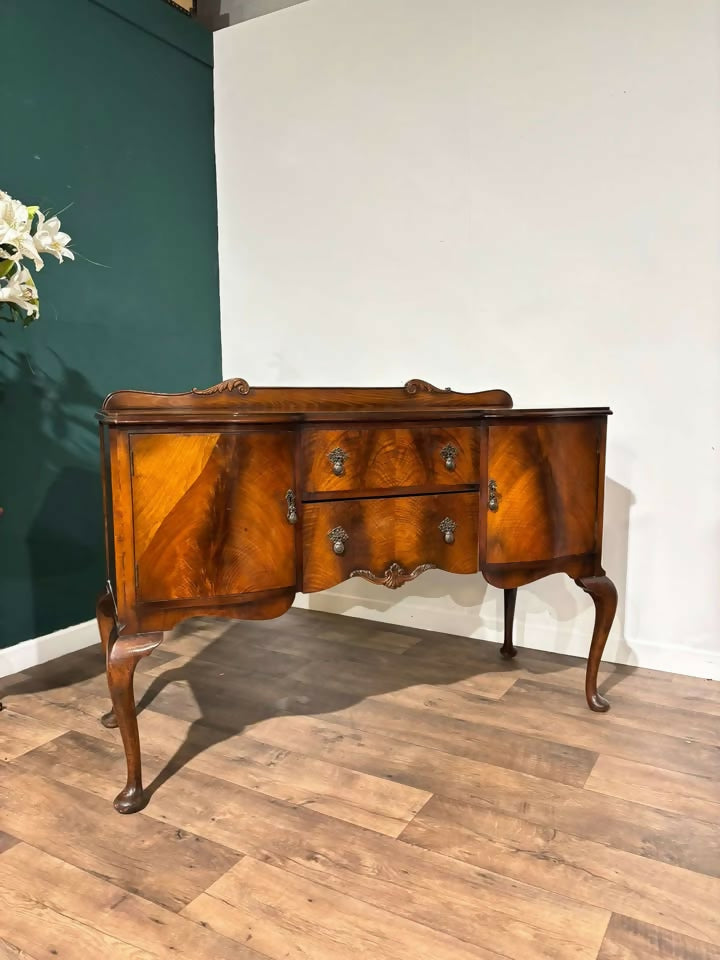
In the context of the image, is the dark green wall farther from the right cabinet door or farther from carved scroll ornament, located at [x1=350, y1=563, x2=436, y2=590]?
the right cabinet door

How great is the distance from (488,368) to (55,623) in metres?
1.65

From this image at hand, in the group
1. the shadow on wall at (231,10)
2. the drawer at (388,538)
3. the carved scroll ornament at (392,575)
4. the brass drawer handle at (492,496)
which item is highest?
the shadow on wall at (231,10)

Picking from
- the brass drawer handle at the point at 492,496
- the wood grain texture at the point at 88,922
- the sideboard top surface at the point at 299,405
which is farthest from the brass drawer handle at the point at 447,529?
the wood grain texture at the point at 88,922

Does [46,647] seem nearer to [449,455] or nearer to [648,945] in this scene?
[449,455]

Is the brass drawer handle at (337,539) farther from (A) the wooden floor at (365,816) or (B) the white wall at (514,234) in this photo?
(B) the white wall at (514,234)

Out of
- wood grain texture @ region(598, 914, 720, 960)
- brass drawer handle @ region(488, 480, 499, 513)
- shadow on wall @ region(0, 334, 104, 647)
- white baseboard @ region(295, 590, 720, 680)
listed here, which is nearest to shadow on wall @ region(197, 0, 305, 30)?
shadow on wall @ region(0, 334, 104, 647)

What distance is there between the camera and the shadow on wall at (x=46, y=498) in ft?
7.24

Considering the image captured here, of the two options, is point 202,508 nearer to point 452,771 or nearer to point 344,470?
point 344,470

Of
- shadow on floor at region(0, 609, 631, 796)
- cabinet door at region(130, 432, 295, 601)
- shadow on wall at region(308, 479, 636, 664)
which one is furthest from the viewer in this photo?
shadow on wall at region(308, 479, 636, 664)

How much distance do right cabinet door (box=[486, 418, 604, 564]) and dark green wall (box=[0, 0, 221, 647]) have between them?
1411mm

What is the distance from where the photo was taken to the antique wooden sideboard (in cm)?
145

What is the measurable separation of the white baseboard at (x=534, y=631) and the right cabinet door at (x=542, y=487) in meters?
0.60

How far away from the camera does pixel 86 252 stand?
7.86 ft

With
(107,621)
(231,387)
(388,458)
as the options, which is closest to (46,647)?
(107,621)
